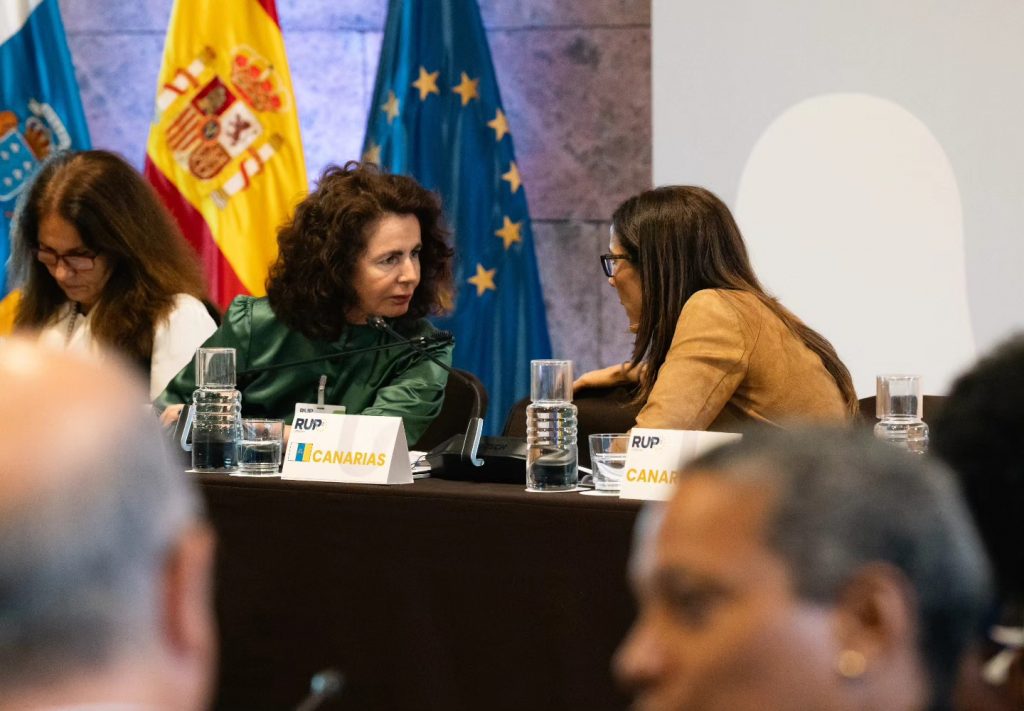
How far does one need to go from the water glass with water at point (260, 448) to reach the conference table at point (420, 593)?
0.27ft

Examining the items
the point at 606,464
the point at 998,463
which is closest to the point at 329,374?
the point at 606,464

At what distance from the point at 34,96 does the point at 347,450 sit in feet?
8.98

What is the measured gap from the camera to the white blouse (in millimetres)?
3469

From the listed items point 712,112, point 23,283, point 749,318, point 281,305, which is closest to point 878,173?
point 712,112

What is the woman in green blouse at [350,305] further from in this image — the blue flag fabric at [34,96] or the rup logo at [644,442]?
the blue flag fabric at [34,96]

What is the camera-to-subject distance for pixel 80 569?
0.66m

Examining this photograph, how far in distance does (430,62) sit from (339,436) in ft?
7.11

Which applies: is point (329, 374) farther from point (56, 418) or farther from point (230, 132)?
point (56, 418)

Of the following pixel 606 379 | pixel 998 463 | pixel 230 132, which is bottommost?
pixel 998 463

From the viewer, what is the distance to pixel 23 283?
3734 millimetres

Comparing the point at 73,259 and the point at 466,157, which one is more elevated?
the point at 466,157

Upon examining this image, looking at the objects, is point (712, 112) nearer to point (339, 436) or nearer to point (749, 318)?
point (749, 318)

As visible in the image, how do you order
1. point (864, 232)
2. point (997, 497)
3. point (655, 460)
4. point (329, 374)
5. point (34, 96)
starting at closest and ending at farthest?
1. point (997, 497)
2. point (655, 460)
3. point (329, 374)
4. point (864, 232)
5. point (34, 96)

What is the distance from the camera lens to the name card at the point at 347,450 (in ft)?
8.02
